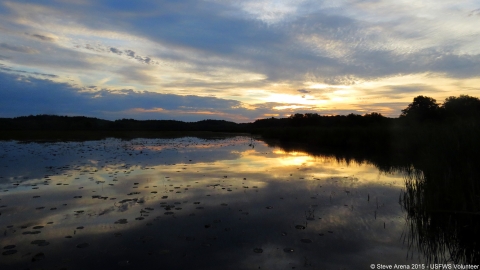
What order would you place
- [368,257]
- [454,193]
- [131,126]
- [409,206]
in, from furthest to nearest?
1. [131,126]
2. [409,206]
3. [454,193]
4. [368,257]

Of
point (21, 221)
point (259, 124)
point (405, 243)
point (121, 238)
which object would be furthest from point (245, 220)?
point (259, 124)

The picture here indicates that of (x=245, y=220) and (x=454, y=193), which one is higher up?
(x=454, y=193)

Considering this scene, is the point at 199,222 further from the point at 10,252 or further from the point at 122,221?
the point at 10,252

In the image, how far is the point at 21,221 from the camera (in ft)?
22.5

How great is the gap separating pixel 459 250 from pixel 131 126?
3831 inches

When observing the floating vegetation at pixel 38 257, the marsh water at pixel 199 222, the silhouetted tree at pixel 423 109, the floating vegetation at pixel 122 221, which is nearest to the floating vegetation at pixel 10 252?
the marsh water at pixel 199 222

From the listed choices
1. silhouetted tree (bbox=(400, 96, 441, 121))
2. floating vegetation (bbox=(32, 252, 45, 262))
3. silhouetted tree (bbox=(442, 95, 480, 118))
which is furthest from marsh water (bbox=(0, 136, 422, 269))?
silhouetted tree (bbox=(400, 96, 441, 121))

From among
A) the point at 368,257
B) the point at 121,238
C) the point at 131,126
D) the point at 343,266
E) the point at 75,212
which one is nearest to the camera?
the point at 343,266

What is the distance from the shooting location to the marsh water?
16.8 ft

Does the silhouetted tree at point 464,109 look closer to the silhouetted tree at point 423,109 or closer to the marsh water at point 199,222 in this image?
the marsh water at point 199,222

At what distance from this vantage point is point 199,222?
6930 millimetres

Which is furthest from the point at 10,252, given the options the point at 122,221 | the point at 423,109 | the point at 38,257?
the point at 423,109

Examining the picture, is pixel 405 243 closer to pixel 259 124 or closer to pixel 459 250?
pixel 459 250

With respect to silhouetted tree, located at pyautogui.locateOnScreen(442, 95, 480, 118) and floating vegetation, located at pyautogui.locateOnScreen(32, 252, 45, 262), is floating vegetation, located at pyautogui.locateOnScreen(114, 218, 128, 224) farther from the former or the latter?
silhouetted tree, located at pyautogui.locateOnScreen(442, 95, 480, 118)
